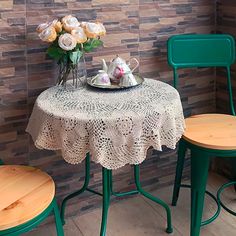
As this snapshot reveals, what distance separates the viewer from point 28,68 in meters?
2.08

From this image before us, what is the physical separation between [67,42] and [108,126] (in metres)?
0.45

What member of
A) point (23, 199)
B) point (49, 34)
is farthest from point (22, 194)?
point (49, 34)

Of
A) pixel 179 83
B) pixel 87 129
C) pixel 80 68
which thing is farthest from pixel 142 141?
pixel 179 83

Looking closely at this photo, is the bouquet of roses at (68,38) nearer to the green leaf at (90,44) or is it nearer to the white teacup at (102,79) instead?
the green leaf at (90,44)

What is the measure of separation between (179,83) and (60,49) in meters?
0.97

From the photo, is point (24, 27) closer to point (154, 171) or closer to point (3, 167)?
point (3, 167)

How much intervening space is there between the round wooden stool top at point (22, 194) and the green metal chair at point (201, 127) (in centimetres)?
74

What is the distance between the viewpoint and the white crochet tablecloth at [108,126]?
164cm

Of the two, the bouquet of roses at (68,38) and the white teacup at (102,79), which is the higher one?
the bouquet of roses at (68,38)

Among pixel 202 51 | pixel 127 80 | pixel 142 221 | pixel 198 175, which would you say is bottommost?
pixel 142 221

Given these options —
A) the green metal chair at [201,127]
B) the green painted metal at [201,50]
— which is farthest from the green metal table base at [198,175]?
the green painted metal at [201,50]

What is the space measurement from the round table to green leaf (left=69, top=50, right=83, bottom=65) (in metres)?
0.17

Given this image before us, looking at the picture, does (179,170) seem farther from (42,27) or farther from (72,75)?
(42,27)

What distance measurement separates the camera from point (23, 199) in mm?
1608
